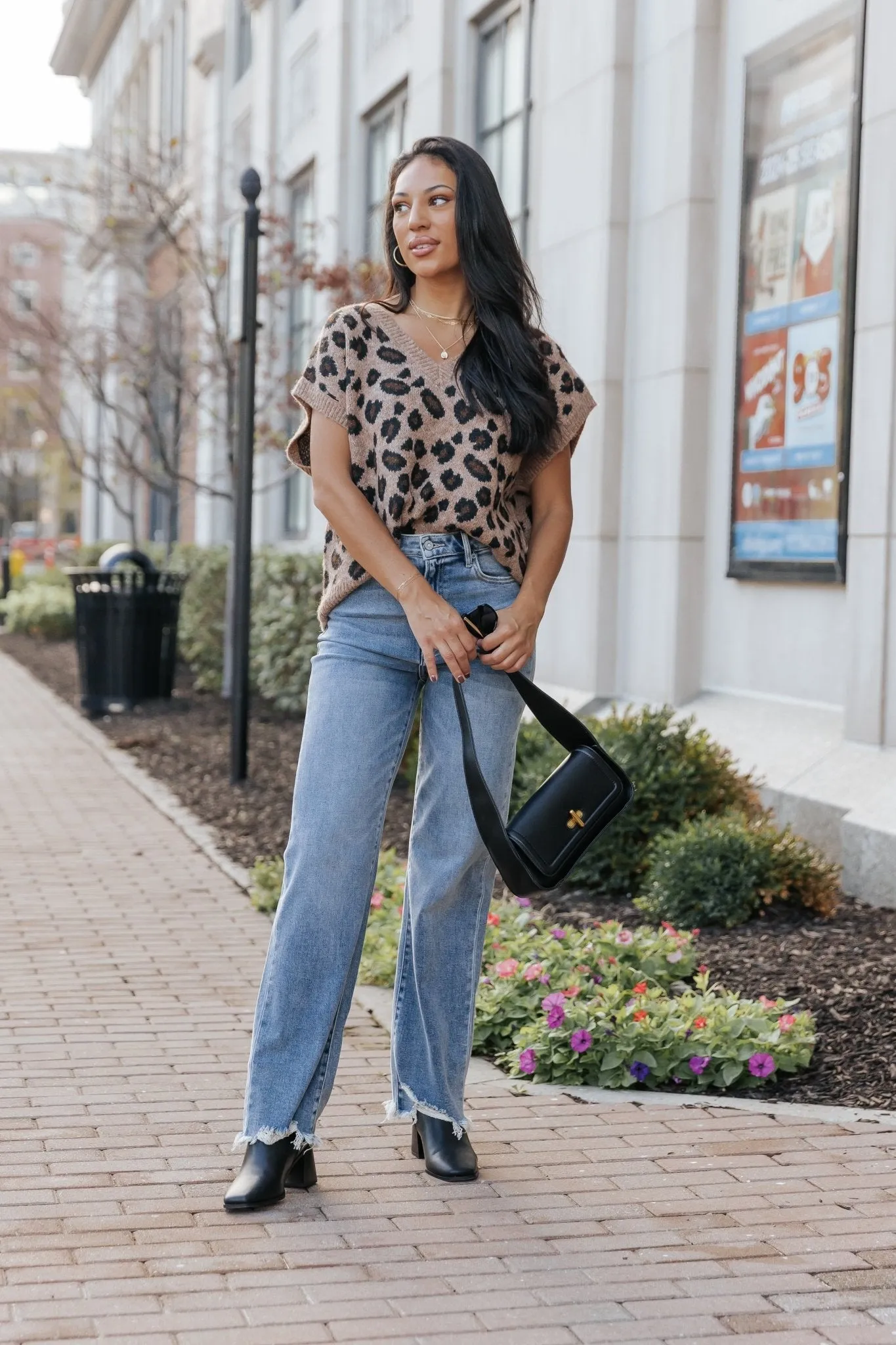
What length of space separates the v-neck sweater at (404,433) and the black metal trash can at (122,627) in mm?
9967

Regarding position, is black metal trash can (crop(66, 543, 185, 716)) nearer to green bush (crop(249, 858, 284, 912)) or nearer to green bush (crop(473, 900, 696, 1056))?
green bush (crop(249, 858, 284, 912))

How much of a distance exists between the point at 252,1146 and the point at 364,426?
4.84 feet

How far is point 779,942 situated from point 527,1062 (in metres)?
1.60

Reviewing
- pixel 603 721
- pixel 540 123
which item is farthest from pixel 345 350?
pixel 540 123

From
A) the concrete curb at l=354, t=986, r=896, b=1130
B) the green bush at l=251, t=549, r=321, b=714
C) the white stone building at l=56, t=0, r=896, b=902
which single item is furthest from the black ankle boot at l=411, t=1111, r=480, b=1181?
the green bush at l=251, t=549, r=321, b=714

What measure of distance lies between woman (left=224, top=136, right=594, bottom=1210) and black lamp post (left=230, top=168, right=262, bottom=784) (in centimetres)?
592

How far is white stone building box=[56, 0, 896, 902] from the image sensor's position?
7.13 meters

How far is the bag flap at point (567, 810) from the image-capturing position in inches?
138

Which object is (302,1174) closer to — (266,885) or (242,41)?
(266,885)

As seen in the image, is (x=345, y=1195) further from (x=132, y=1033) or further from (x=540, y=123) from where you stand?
(x=540, y=123)

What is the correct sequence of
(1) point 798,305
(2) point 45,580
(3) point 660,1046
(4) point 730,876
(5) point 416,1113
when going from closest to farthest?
(5) point 416,1113 → (3) point 660,1046 → (4) point 730,876 → (1) point 798,305 → (2) point 45,580

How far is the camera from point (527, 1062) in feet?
15.2

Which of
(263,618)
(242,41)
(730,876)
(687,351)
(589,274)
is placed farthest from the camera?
(242,41)

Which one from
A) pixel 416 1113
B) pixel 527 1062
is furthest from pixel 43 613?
pixel 416 1113
